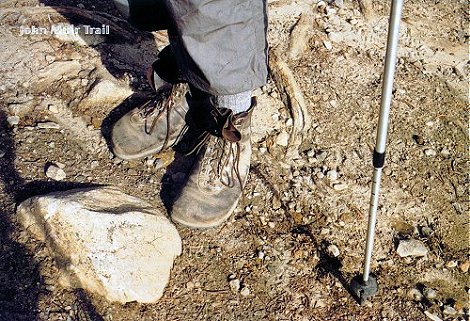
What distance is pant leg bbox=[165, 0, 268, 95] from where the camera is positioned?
7.65 ft

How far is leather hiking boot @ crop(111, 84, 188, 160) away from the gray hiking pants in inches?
21.3

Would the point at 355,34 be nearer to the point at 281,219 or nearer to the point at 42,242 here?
the point at 281,219

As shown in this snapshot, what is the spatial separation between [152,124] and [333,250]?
109 centimetres

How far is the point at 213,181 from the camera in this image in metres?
2.92

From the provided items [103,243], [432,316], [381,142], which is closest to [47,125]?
[103,243]

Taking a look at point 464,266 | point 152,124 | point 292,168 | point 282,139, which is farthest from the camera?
point 282,139

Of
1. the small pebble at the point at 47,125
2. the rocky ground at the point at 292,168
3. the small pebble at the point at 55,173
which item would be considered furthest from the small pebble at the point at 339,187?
the small pebble at the point at 47,125

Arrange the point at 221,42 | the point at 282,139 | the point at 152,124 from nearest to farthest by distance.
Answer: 1. the point at 221,42
2. the point at 152,124
3. the point at 282,139

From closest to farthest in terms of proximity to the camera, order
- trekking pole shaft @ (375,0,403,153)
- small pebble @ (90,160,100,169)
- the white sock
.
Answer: trekking pole shaft @ (375,0,403,153)
the white sock
small pebble @ (90,160,100,169)

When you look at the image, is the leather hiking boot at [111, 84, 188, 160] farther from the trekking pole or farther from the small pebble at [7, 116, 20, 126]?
the trekking pole

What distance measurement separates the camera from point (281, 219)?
3006mm

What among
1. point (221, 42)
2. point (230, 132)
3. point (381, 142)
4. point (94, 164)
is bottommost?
point (94, 164)

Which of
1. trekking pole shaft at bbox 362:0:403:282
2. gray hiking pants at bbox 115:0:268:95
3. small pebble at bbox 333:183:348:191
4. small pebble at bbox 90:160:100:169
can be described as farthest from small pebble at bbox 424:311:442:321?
small pebble at bbox 90:160:100:169

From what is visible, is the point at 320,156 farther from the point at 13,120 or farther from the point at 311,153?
the point at 13,120
